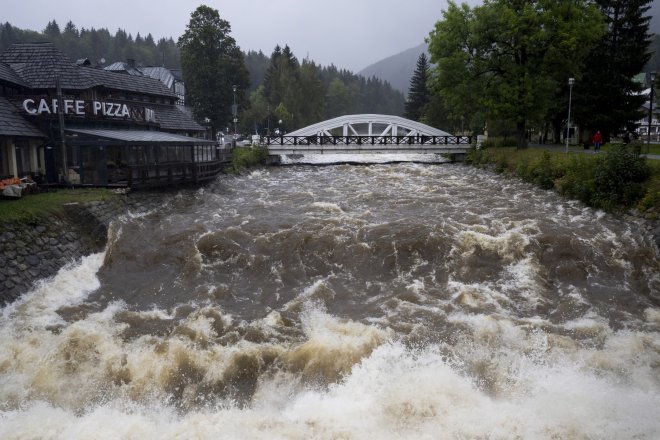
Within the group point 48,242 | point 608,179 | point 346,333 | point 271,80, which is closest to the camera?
point 346,333

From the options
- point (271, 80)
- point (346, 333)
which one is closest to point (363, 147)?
point (346, 333)

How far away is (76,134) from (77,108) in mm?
2211

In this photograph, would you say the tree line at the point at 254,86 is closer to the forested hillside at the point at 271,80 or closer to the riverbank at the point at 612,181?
the forested hillside at the point at 271,80

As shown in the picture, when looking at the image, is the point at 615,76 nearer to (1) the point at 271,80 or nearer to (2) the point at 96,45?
(1) the point at 271,80

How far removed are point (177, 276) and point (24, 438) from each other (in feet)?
22.7

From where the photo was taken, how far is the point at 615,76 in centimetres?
3478

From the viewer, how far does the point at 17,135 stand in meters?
20.3

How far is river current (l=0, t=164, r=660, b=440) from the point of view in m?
9.00

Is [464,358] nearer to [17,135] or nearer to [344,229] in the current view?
[344,229]

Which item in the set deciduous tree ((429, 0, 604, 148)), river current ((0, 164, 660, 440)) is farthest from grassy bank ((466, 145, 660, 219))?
deciduous tree ((429, 0, 604, 148))

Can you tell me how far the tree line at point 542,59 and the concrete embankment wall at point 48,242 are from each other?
25.9 m

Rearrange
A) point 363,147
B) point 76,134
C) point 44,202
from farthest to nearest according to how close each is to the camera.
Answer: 1. point 363,147
2. point 76,134
3. point 44,202

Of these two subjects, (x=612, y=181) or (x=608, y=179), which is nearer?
(x=612, y=181)

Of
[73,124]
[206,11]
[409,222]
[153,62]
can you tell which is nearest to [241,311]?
[409,222]
